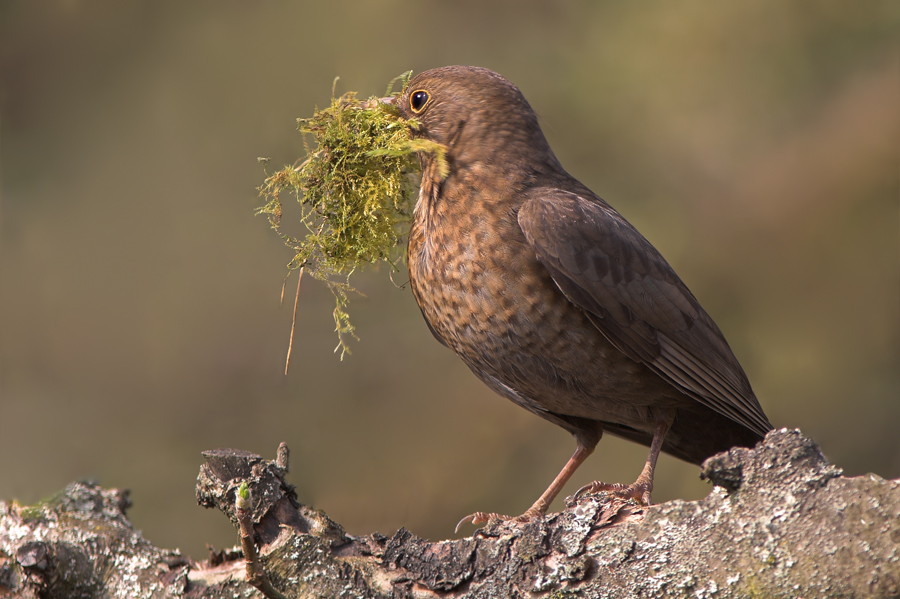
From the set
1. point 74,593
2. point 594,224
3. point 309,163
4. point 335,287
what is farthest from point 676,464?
point 74,593

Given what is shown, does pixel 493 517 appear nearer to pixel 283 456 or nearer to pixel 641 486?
pixel 641 486

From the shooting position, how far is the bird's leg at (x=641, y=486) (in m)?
3.11

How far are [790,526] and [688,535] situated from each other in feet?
0.97

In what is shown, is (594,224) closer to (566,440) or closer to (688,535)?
(688,535)

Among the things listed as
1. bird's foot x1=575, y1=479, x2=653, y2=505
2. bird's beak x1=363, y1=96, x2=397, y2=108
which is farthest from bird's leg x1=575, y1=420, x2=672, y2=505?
bird's beak x1=363, y1=96, x2=397, y2=108

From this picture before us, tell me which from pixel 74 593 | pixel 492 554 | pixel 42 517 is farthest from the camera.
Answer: pixel 42 517

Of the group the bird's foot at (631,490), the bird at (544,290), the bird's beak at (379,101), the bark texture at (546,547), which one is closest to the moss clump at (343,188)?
the bird's beak at (379,101)

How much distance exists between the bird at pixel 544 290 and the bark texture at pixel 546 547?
25.2 inches

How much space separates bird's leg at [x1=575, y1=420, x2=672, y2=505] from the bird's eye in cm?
183

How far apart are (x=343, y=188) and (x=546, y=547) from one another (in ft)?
5.77

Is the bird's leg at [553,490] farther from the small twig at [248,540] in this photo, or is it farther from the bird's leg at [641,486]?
the small twig at [248,540]

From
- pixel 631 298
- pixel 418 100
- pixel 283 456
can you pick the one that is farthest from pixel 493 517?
pixel 418 100

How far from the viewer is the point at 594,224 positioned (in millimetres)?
3225

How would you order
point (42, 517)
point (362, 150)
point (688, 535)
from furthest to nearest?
point (362, 150) → point (42, 517) → point (688, 535)
